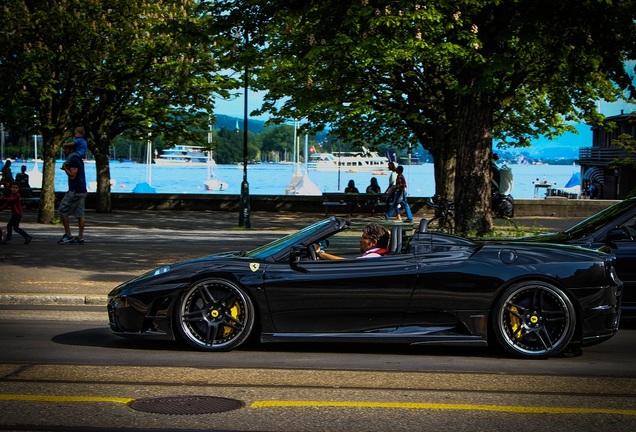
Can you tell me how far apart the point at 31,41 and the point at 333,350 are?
21911 millimetres

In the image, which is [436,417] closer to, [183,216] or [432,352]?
[432,352]

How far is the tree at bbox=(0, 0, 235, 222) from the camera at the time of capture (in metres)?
27.9

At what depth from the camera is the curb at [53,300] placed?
12.2 meters

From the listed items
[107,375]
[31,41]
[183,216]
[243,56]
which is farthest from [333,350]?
[183,216]

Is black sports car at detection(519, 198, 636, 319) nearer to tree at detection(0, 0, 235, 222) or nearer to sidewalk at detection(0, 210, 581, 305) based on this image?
sidewalk at detection(0, 210, 581, 305)

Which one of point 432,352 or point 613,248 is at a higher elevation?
point 613,248

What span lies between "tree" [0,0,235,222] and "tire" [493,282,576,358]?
17.7 metres

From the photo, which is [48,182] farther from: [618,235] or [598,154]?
[598,154]

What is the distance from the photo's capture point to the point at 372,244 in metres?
8.91

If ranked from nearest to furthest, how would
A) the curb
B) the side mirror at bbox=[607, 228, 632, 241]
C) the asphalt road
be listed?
the asphalt road, the side mirror at bbox=[607, 228, 632, 241], the curb

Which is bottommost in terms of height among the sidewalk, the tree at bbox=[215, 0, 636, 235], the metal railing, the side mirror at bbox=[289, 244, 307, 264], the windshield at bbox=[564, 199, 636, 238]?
the sidewalk

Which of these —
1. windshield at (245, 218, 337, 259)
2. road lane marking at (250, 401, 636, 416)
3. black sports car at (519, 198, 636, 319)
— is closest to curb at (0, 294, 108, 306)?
windshield at (245, 218, 337, 259)

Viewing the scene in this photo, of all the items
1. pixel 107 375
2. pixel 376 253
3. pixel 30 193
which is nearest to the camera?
pixel 107 375

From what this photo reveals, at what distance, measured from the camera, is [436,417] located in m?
6.27
